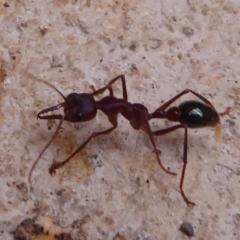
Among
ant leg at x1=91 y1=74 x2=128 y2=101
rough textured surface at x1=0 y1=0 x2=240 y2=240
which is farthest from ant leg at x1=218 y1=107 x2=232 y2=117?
ant leg at x1=91 y1=74 x2=128 y2=101

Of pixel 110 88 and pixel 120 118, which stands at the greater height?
pixel 110 88

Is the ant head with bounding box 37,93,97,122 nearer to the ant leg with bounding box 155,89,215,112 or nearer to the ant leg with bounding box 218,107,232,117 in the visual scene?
the ant leg with bounding box 155,89,215,112

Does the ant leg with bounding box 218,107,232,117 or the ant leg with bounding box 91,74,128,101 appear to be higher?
Result: the ant leg with bounding box 91,74,128,101

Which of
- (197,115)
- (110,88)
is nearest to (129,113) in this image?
(110,88)

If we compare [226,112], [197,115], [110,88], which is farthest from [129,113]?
[226,112]

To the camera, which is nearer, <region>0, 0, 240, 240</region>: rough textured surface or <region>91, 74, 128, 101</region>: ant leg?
<region>0, 0, 240, 240</region>: rough textured surface

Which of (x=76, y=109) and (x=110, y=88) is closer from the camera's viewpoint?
(x=76, y=109)

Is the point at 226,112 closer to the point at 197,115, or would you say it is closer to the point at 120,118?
the point at 197,115

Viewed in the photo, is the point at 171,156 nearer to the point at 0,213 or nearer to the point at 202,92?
the point at 202,92
